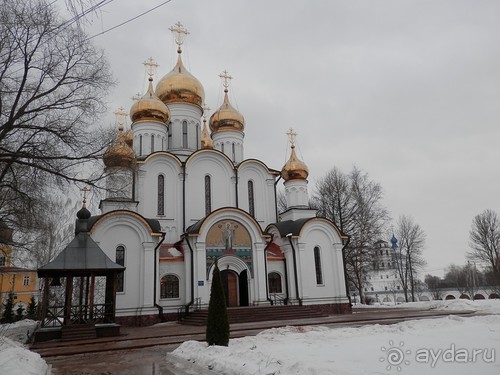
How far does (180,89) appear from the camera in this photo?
25891 mm

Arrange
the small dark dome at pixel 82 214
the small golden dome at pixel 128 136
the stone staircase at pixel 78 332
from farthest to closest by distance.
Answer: the small dark dome at pixel 82 214, the stone staircase at pixel 78 332, the small golden dome at pixel 128 136

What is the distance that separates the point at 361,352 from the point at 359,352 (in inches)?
1.4

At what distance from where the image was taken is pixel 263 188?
24391 millimetres

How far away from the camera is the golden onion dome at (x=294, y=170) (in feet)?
81.5

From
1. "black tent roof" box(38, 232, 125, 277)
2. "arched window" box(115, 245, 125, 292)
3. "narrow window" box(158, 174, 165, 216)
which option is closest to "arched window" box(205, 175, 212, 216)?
"narrow window" box(158, 174, 165, 216)

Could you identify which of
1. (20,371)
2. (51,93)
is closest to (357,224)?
(51,93)

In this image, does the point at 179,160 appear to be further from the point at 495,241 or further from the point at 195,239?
the point at 495,241

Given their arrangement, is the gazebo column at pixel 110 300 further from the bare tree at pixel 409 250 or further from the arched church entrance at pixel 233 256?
the bare tree at pixel 409 250

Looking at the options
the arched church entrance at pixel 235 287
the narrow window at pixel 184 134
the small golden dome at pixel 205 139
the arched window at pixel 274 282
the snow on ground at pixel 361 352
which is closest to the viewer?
the snow on ground at pixel 361 352

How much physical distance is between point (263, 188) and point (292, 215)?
2.36 metres

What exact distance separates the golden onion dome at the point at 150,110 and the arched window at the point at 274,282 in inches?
439

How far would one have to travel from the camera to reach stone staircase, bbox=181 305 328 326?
1666 centimetres

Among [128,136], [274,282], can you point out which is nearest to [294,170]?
[274,282]

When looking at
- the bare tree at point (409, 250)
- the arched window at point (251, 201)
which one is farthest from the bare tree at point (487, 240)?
the arched window at point (251, 201)
